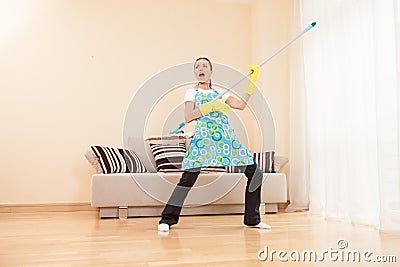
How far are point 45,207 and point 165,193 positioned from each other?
4.28 feet

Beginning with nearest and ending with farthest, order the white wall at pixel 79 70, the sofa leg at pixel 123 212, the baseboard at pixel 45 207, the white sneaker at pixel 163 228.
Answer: the white sneaker at pixel 163 228, the sofa leg at pixel 123 212, the baseboard at pixel 45 207, the white wall at pixel 79 70

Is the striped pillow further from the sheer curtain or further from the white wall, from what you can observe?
the white wall

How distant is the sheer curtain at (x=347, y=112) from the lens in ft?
9.07

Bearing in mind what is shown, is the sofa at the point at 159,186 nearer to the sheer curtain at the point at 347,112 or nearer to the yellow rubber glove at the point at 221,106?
the sheer curtain at the point at 347,112

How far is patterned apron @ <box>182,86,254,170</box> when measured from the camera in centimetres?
279

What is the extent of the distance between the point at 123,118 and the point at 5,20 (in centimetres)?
143

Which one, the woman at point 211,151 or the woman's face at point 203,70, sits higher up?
the woman's face at point 203,70

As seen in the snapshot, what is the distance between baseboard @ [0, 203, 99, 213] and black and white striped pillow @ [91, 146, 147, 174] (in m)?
0.73

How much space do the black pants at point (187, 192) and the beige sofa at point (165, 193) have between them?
82cm

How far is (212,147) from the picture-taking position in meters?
2.82

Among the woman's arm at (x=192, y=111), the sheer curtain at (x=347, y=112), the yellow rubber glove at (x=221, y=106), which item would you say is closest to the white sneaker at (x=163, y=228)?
the woman's arm at (x=192, y=111)

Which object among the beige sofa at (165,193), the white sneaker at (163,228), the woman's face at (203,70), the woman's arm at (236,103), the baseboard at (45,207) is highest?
the woman's face at (203,70)

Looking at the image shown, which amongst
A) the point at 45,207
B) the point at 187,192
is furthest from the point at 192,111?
the point at 45,207

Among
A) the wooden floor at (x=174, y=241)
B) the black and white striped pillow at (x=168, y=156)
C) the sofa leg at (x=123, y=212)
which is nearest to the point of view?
the wooden floor at (x=174, y=241)
